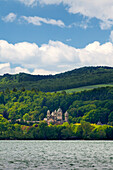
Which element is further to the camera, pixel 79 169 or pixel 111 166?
pixel 111 166

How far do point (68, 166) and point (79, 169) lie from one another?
3.95 m

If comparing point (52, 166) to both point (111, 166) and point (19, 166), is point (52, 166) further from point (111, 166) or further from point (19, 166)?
point (111, 166)

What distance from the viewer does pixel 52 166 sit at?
59000mm

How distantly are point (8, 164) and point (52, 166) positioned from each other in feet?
25.3

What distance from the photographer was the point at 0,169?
54.5 metres

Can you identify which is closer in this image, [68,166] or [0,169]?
[0,169]

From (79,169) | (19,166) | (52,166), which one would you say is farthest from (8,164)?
(79,169)

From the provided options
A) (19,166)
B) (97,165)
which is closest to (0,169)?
(19,166)

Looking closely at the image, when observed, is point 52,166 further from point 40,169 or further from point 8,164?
point 8,164

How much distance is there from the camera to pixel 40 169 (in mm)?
55438

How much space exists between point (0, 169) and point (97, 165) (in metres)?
16.4

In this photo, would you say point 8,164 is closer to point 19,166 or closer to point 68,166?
point 19,166

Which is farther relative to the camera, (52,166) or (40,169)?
(52,166)

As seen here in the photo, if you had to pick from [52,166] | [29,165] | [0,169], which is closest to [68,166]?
[52,166]
